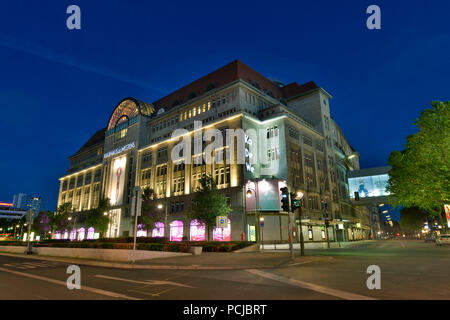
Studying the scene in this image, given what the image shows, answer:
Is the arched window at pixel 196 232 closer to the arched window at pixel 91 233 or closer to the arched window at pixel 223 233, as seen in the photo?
the arched window at pixel 223 233

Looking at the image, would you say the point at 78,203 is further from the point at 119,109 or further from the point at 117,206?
the point at 119,109

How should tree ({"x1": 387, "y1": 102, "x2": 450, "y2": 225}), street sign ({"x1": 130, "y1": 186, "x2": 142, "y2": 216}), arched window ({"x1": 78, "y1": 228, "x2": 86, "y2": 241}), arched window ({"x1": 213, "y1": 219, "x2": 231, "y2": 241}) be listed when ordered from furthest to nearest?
arched window ({"x1": 78, "y1": 228, "x2": 86, "y2": 241}) → arched window ({"x1": 213, "y1": 219, "x2": 231, "y2": 241}) → tree ({"x1": 387, "y1": 102, "x2": 450, "y2": 225}) → street sign ({"x1": 130, "y1": 186, "x2": 142, "y2": 216})

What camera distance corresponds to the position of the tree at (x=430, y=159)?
84.8 feet

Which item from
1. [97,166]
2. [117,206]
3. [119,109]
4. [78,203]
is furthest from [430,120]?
[78,203]

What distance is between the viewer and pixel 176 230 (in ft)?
169

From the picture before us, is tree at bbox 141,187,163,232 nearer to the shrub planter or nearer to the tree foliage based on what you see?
the shrub planter

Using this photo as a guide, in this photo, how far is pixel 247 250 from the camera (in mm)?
28812

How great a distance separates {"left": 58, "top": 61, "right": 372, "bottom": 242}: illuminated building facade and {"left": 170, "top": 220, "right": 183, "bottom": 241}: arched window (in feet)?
0.59

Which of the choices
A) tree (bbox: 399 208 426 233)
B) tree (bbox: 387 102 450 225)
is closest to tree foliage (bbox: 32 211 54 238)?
tree (bbox: 387 102 450 225)

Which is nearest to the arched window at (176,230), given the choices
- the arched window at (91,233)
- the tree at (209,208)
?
the tree at (209,208)

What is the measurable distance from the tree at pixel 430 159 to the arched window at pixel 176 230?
1407 inches

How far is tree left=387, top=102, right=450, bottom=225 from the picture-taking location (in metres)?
25.9

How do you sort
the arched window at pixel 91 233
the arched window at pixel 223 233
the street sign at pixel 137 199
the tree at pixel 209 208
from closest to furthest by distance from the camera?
the street sign at pixel 137 199 < the tree at pixel 209 208 < the arched window at pixel 223 233 < the arched window at pixel 91 233
